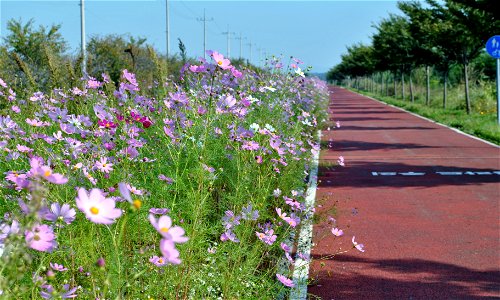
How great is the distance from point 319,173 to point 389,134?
25.8 ft

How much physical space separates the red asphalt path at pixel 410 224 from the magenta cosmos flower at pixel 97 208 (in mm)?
2542

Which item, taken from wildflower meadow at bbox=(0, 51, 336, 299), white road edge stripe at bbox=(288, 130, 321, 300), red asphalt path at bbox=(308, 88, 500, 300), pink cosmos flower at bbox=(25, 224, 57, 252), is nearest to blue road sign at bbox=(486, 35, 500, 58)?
red asphalt path at bbox=(308, 88, 500, 300)

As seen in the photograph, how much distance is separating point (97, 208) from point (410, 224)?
6.09m

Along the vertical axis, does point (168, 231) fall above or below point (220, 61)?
below

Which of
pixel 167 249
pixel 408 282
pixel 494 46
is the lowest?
pixel 408 282

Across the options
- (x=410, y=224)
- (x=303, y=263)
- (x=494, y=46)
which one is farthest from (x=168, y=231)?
(x=494, y=46)

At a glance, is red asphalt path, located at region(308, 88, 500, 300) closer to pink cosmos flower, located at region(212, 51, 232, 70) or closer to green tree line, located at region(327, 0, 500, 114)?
pink cosmos flower, located at region(212, 51, 232, 70)

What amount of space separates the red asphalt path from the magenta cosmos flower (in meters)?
2.54

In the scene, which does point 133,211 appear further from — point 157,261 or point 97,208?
point 157,261

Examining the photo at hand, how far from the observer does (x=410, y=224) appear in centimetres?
743

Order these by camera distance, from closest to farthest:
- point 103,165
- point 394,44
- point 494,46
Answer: point 103,165 < point 494,46 < point 394,44

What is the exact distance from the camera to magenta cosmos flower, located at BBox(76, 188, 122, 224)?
1.71m

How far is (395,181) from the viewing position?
33.9 feet

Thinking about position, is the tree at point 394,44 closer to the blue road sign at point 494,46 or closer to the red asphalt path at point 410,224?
the blue road sign at point 494,46
